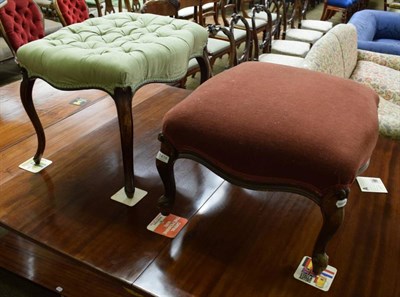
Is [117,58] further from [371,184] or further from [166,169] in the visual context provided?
[371,184]

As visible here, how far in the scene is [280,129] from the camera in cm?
86

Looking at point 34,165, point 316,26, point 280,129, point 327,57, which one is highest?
point 280,129

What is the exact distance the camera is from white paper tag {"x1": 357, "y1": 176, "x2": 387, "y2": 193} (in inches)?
52.1

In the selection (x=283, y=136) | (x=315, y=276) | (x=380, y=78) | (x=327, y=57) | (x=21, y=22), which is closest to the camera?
(x=283, y=136)

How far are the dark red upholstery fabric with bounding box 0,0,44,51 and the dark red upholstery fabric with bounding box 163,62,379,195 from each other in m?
1.87

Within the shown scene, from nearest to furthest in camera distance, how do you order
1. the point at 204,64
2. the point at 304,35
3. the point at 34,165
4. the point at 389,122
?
the point at 34,165
the point at 204,64
the point at 389,122
the point at 304,35

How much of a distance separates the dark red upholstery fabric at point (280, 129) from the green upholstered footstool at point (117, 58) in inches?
7.2

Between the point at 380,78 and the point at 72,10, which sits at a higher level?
the point at 72,10

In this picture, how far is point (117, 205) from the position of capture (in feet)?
4.08

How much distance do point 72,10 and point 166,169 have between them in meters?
2.17

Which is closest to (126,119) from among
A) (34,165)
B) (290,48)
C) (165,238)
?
(165,238)

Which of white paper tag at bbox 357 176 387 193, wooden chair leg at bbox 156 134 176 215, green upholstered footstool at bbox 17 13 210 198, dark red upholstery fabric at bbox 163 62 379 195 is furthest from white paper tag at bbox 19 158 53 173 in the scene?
white paper tag at bbox 357 176 387 193

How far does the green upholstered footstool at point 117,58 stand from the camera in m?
1.06

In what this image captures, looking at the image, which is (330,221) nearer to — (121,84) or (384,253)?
(384,253)
